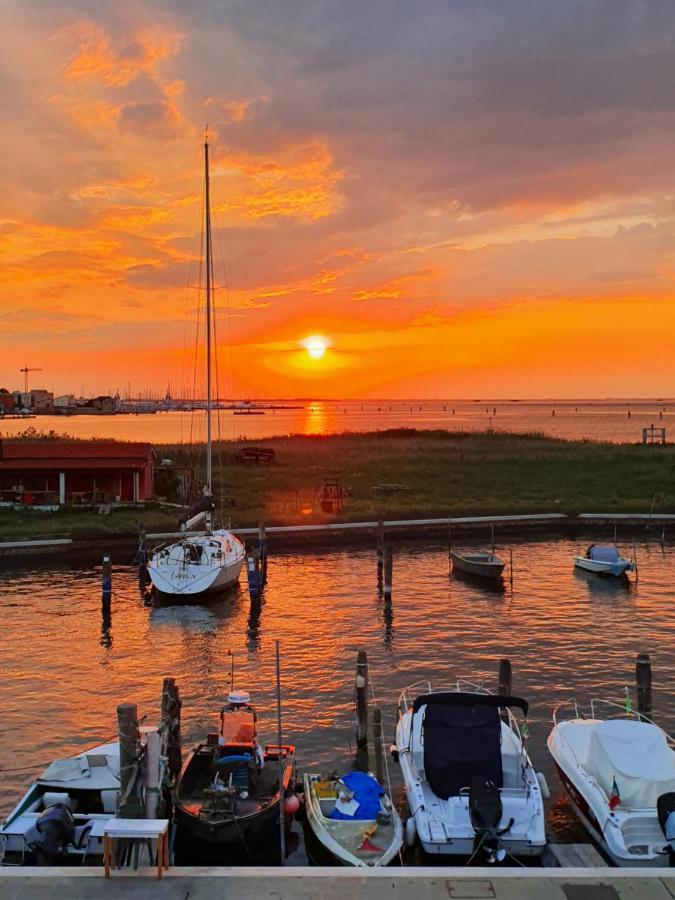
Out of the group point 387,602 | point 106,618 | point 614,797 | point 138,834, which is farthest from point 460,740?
point 106,618

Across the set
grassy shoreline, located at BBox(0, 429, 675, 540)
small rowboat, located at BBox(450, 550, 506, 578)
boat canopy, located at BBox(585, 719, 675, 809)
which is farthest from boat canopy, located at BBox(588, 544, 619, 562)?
boat canopy, located at BBox(585, 719, 675, 809)

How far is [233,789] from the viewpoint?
1562 cm

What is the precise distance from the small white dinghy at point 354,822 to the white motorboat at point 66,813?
4.22 meters

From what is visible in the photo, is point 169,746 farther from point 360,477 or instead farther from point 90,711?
point 360,477

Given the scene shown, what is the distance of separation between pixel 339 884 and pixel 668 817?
6.52m

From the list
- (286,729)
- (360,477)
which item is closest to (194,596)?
(286,729)

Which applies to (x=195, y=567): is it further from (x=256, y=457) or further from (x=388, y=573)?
(x=256, y=457)

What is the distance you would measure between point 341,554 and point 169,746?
2914cm

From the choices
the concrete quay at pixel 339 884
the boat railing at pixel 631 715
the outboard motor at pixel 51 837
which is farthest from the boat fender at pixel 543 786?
the outboard motor at pixel 51 837

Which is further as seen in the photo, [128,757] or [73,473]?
[73,473]

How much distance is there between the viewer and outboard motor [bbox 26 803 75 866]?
1413 cm

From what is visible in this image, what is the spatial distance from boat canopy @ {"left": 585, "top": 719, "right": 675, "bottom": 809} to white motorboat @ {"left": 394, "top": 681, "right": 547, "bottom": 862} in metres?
1.46

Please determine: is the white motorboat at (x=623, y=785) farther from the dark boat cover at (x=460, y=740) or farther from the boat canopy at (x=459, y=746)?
the boat canopy at (x=459, y=746)

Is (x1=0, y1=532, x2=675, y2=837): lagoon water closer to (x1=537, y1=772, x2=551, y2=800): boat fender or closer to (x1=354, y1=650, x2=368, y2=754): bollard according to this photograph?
(x1=354, y1=650, x2=368, y2=754): bollard
